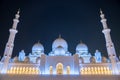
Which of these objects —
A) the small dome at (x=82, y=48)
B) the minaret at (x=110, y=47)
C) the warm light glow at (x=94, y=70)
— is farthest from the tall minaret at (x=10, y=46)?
the minaret at (x=110, y=47)

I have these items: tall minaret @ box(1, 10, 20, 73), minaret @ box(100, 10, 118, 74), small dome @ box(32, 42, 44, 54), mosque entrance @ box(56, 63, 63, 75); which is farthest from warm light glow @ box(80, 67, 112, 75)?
tall minaret @ box(1, 10, 20, 73)

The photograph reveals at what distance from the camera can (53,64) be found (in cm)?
1673

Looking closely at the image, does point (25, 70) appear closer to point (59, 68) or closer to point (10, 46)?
point (10, 46)

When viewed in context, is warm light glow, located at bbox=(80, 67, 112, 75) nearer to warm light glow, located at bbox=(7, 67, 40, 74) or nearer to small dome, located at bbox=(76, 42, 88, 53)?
small dome, located at bbox=(76, 42, 88, 53)

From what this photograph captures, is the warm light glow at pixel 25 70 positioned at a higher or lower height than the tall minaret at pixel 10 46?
lower

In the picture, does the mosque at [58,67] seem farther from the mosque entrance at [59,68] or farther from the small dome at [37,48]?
the small dome at [37,48]

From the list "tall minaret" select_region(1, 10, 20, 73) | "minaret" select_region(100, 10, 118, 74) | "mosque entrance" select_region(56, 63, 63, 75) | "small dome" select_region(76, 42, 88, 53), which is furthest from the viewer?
"small dome" select_region(76, 42, 88, 53)

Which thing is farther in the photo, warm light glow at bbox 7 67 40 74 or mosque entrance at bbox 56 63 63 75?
warm light glow at bbox 7 67 40 74

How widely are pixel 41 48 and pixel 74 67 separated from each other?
7.07 m

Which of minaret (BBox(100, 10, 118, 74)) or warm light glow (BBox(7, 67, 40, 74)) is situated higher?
minaret (BBox(100, 10, 118, 74))

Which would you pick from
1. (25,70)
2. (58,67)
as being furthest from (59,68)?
(25,70)

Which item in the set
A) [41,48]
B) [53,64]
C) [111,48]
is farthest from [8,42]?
[111,48]

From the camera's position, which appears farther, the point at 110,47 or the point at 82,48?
the point at 82,48

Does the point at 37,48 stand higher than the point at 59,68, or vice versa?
the point at 37,48
